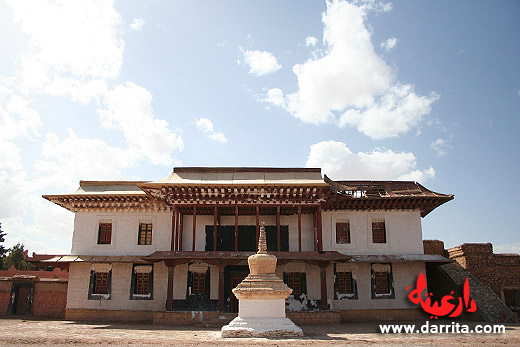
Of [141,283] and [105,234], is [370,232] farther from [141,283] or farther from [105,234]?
[105,234]

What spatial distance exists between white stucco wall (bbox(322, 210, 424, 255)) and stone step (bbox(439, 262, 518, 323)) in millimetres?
2366

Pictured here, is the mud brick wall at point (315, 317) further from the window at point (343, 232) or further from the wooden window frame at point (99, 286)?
the wooden window frame at point (99, 286)

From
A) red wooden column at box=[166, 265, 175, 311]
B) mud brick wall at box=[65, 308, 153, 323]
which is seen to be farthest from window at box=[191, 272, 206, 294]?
mud brick wall at box=[65, 308, 153, 323]

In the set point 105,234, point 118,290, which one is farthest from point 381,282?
point 105,234

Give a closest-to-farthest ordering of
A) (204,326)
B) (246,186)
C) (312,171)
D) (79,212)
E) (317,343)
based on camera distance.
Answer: (317,343), (204,326), (246,186), (312,171), (79,212)

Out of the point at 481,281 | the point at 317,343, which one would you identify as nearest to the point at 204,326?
the point at 317,343

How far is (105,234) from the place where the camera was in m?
24.2

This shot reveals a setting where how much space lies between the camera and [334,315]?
19.8m

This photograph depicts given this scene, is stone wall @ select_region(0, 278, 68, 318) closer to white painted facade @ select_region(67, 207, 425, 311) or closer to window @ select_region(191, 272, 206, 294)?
white painted facade @ select_region(67, 207, 425, 311)

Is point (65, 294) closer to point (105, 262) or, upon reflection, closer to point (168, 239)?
point (105, 262)

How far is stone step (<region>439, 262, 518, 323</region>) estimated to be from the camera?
21.0 meters

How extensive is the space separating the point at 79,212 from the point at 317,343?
1757 cm

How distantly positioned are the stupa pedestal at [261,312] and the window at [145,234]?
12015mm

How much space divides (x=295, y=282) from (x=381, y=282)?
182 inches
